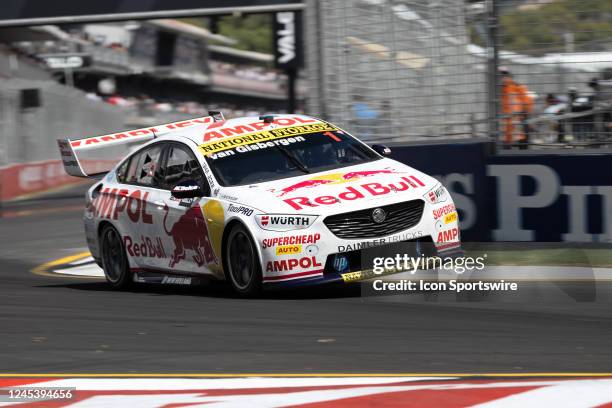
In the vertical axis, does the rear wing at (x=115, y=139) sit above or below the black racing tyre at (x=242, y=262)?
above

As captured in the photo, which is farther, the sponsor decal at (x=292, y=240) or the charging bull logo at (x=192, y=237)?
the charging bull logo at (x=192, y=237)

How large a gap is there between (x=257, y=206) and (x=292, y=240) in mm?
423

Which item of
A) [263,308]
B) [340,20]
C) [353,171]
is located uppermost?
[340,20]

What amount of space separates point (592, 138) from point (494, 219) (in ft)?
4.14

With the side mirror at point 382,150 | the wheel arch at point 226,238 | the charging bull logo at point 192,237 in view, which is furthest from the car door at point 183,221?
the side mirror at point 382,150

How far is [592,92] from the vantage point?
11.7 meters

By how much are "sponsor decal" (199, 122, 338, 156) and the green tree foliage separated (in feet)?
8.38

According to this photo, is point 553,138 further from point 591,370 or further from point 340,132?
point 591,370

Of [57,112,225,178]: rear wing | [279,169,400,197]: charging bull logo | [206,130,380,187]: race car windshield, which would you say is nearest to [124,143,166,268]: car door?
[57,112,225,178]: rear wing

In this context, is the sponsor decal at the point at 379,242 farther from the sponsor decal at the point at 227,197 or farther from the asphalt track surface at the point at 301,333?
the sponsor decal at the point at 227,197

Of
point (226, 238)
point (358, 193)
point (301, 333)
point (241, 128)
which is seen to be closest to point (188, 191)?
point (226, 238)

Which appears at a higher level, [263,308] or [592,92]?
[592,92]

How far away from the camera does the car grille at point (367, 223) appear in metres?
9.13

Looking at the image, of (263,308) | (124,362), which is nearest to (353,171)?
(263,308)
